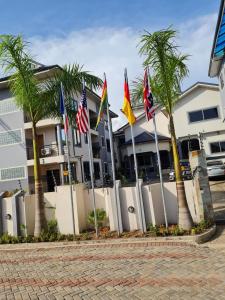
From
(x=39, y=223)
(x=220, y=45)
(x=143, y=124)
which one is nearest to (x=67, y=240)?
(x=39, y=223)

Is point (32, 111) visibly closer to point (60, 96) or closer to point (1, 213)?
point (60, 96)

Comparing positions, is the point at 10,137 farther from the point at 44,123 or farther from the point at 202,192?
the point at 202,192

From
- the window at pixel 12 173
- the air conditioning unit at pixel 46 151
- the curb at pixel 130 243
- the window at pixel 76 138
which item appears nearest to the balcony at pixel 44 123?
the air conditioning unit at pixel 46 151

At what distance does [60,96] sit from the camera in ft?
42.4

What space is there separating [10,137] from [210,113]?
2107cm

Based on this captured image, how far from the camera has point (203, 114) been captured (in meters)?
33.6

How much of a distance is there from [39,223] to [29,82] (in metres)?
5.79

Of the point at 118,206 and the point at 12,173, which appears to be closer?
the point at 118,206

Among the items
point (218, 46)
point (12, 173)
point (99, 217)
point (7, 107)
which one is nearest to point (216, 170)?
point (218, 46)

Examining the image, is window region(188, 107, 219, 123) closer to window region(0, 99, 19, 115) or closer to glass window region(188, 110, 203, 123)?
glass window region(188, 110, 203, 123)

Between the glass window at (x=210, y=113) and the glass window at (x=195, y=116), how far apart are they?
1.42 ft

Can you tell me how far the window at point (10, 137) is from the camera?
2850 centimetres

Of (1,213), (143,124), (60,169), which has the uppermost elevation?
(143,124)

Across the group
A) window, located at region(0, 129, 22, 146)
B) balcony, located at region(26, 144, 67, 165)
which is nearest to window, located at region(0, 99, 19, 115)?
window, located at region(0, 129, 22, 146)
